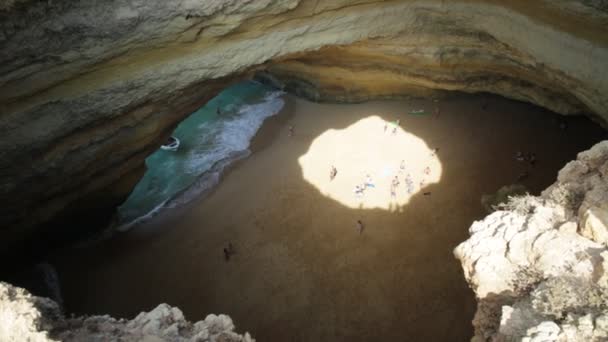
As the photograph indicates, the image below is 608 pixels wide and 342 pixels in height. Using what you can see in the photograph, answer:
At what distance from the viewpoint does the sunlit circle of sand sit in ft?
46.2

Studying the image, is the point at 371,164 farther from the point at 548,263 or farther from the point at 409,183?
the point at 548,263

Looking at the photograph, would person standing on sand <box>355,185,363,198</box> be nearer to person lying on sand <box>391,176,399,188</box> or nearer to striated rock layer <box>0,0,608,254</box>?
person lying on sand <box>391,176,399,188</box>

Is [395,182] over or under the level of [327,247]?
over

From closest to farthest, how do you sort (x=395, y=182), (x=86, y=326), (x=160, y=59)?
(x=86, y=326) → (x=160, y=59) → (x=395, y=182)

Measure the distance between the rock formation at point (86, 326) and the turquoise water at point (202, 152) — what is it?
1022cm

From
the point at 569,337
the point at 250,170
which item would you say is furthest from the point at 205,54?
the point at 569,337

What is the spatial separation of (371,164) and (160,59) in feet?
28.9

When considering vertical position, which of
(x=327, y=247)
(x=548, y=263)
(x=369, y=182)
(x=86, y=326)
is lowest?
(x=327, y=247)

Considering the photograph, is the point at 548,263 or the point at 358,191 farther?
the point at 358,191

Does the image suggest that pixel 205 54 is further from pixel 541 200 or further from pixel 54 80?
pixel 541 200

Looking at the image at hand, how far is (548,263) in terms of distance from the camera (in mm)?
4609

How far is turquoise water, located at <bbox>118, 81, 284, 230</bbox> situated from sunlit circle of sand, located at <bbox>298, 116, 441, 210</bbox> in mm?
3571

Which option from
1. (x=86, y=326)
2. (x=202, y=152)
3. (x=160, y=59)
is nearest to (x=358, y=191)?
(x=202, y=152)

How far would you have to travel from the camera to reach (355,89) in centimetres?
1855
